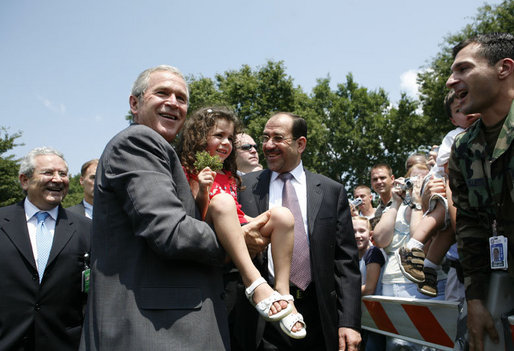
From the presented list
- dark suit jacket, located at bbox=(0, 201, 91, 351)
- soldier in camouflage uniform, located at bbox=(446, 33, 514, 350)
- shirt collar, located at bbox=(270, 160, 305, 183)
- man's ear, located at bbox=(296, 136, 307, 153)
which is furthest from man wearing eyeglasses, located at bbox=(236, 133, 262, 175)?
soldier in camouflage uniform, located at bbox=(446, 33, 514, 350)

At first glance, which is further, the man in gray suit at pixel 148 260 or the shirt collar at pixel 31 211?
the shirt collar at pixel 31 211

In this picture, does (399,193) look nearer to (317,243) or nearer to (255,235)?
(317,243)

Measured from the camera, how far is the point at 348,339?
11.5 feet

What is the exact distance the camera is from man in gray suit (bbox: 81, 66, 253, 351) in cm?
202

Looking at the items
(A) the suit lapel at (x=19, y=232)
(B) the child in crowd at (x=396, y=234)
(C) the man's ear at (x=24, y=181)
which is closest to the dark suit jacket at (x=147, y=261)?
(A) the suit lapel at (x=19, y=232)

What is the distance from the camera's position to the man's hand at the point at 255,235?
2.65 metres

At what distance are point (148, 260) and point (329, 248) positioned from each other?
1.94 metres

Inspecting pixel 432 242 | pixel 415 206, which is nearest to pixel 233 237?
pixel 432 242

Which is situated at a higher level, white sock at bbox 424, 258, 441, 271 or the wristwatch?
the wristwatch

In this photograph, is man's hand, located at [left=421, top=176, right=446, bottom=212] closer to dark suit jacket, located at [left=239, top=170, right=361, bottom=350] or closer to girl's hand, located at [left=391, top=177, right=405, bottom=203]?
dark suit jacket, located at [left=239, top=170, right=361, bottom=350]

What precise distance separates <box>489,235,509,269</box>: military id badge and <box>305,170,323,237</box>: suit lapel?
4.60 feet

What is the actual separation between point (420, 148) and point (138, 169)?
3149cm

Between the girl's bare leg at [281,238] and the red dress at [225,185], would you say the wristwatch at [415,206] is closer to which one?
the red dress at [225,185]

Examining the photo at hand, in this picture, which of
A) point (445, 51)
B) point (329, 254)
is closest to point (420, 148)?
point (445, 51)
